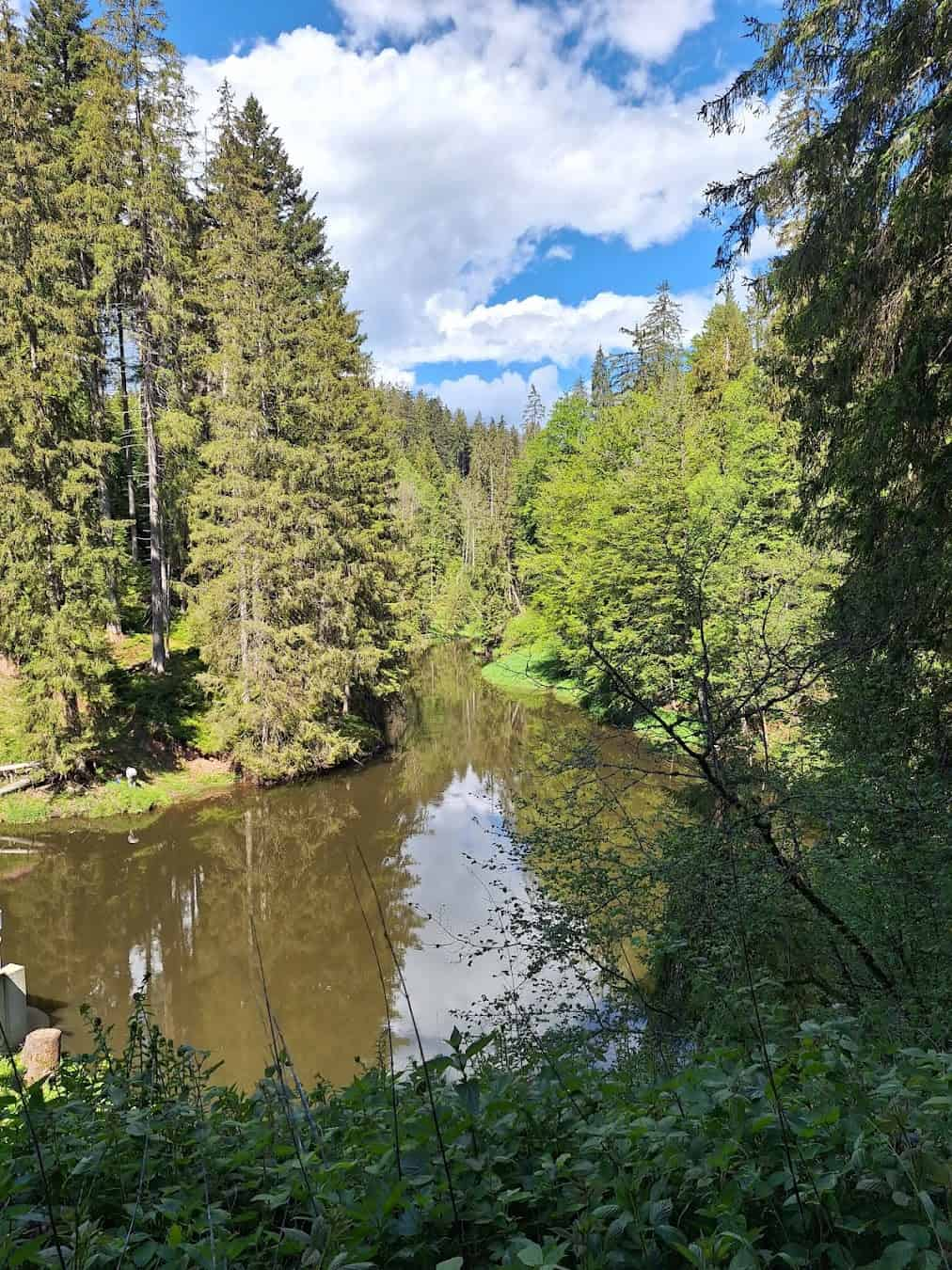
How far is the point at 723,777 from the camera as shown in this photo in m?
3.95

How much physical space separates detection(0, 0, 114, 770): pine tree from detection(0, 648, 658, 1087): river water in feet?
9.86

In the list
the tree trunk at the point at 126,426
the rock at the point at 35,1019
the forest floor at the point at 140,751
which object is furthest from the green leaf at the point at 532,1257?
the tree trunk at the point at 126,426

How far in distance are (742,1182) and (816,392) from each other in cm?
675

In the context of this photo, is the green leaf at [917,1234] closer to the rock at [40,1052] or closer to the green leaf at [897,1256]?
the green leaf at [897,1256]

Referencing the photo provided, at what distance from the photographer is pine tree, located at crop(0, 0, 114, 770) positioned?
43.6 ft

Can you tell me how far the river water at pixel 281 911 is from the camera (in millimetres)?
8070

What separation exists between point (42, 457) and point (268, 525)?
455 cm

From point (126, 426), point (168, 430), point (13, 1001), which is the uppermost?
point (126, 426)

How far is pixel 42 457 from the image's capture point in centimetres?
1351

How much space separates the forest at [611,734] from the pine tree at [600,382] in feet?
89.3

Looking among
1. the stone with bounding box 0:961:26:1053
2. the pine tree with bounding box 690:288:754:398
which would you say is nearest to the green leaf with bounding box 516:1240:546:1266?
the stone with bounding box 0:961:26:1053

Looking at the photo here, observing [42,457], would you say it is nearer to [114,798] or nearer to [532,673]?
[114,798]

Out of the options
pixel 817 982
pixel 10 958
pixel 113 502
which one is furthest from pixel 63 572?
pixel 817 982

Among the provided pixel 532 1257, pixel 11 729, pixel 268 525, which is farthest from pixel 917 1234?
pixel 11 729
